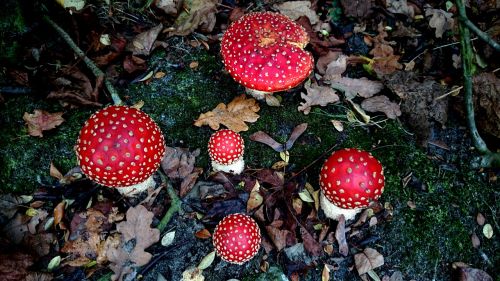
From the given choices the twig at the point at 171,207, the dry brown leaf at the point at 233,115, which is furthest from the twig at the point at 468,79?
the twig at the point at 171,207

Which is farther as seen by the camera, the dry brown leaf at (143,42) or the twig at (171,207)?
the dry brown leaf at (143,42)

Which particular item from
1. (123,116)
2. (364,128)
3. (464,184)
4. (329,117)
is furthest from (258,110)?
(464,184)

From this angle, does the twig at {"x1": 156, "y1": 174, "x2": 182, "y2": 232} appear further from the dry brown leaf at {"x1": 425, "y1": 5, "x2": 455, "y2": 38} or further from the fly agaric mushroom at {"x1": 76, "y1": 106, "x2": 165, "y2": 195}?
the dry brown leaf at {"x1": 425, "y1": 5, "x2": 455, "y2": 38}

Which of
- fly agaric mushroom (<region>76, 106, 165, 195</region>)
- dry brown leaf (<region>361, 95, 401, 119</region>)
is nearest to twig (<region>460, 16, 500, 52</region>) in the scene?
dry brown leaf (<region>361, 95, 401, 119</region>)

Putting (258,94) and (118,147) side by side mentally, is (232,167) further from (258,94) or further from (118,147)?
(118,147)

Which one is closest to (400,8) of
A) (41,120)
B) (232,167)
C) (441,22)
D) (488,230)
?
(441,22)

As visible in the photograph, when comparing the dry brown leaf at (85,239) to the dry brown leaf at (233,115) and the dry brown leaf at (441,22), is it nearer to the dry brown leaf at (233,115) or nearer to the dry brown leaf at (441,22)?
the dry brown leaf at (233,115)

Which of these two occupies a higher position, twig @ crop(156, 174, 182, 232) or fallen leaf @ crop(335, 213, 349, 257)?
twig @ crop(156, 174, 182, 232)
